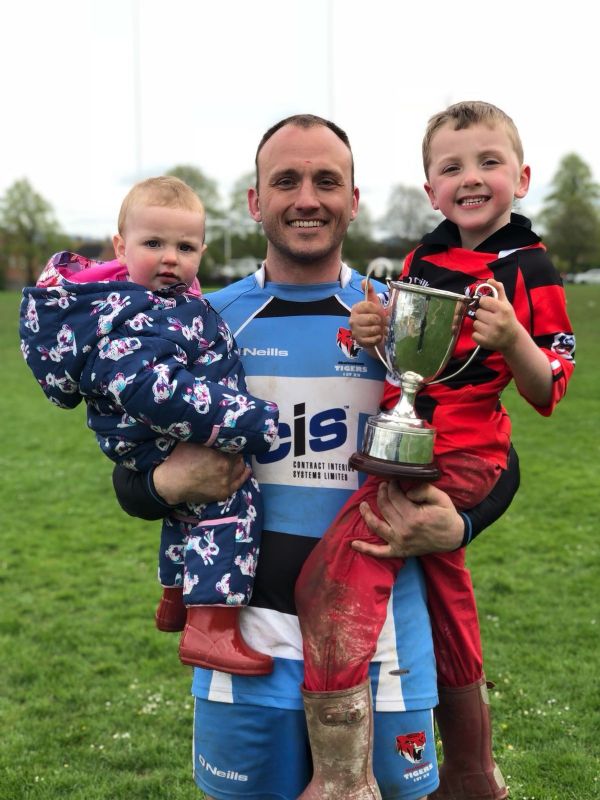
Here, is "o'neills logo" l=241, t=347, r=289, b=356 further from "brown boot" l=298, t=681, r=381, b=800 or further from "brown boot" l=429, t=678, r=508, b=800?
"brown boot" l=429, t=678, r=508, b=800

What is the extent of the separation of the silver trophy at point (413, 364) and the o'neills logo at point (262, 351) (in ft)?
1.48

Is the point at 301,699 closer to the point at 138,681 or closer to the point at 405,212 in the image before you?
the point at 138,681

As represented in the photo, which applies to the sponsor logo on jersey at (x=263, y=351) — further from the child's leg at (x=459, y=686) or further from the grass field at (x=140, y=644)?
the grass field at (x=140, y=644)

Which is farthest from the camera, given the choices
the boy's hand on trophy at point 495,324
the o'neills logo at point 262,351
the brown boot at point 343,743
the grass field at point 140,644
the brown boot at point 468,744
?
the grass field at point 140,644

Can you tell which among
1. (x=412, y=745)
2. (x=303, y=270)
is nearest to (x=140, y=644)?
(x=412, y=745)

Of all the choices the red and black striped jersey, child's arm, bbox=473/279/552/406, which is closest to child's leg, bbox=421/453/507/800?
the red and black striped jersey

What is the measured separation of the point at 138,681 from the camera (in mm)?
6039

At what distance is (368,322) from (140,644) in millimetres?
5029

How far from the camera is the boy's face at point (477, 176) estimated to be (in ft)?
8.05

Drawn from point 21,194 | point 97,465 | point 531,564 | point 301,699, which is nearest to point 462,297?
point 301,699

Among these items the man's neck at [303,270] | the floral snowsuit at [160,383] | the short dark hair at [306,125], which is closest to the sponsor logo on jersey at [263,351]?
the floral snowsuit at [160,383]

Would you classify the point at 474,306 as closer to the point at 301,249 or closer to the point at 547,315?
the point at 547,315

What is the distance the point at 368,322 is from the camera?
242 cm

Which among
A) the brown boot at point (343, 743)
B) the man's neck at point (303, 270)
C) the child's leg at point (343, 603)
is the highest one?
the man's neck at point (303, 270)
